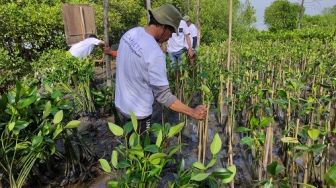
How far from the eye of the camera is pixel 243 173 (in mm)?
2912

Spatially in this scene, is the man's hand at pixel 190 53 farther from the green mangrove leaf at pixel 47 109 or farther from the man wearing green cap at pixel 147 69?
the green mangrove leaf at pixel 47 109

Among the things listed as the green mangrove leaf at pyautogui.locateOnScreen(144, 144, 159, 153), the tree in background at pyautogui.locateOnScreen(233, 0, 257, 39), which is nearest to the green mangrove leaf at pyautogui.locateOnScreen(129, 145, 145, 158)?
the green mangrove leaf at pyautogui.locateOnScreen(144, 144, 159, 153)

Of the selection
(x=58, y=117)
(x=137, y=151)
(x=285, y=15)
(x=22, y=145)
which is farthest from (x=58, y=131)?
(x=285, y=15)

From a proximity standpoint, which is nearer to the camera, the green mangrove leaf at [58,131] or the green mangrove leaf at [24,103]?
the green mangrove leaf at [24,103]

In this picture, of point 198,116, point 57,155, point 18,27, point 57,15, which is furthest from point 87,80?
point 57,15

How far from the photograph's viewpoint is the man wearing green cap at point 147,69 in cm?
224

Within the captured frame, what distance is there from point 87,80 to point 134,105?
7.13ft

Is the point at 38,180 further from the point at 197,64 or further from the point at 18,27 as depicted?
the point at 18,27

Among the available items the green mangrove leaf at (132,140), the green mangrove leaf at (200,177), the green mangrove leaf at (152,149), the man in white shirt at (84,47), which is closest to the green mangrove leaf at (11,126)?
the green mangrove leaf at (132,140)

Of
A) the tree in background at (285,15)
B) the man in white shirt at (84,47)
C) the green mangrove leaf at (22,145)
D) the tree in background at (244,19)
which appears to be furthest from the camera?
the tree in background at (285,15)

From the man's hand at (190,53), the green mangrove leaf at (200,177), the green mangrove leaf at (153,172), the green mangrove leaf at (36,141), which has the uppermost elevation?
the man's hand at (190,53)

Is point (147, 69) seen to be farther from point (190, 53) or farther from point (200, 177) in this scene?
point (190, 53)

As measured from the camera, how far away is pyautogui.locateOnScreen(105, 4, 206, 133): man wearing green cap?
7.35ft

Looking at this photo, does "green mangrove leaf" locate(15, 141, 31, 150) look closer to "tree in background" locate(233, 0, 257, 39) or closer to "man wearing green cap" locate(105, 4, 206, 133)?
"man wearing green cap" locate(105, 4, 206, 133)
